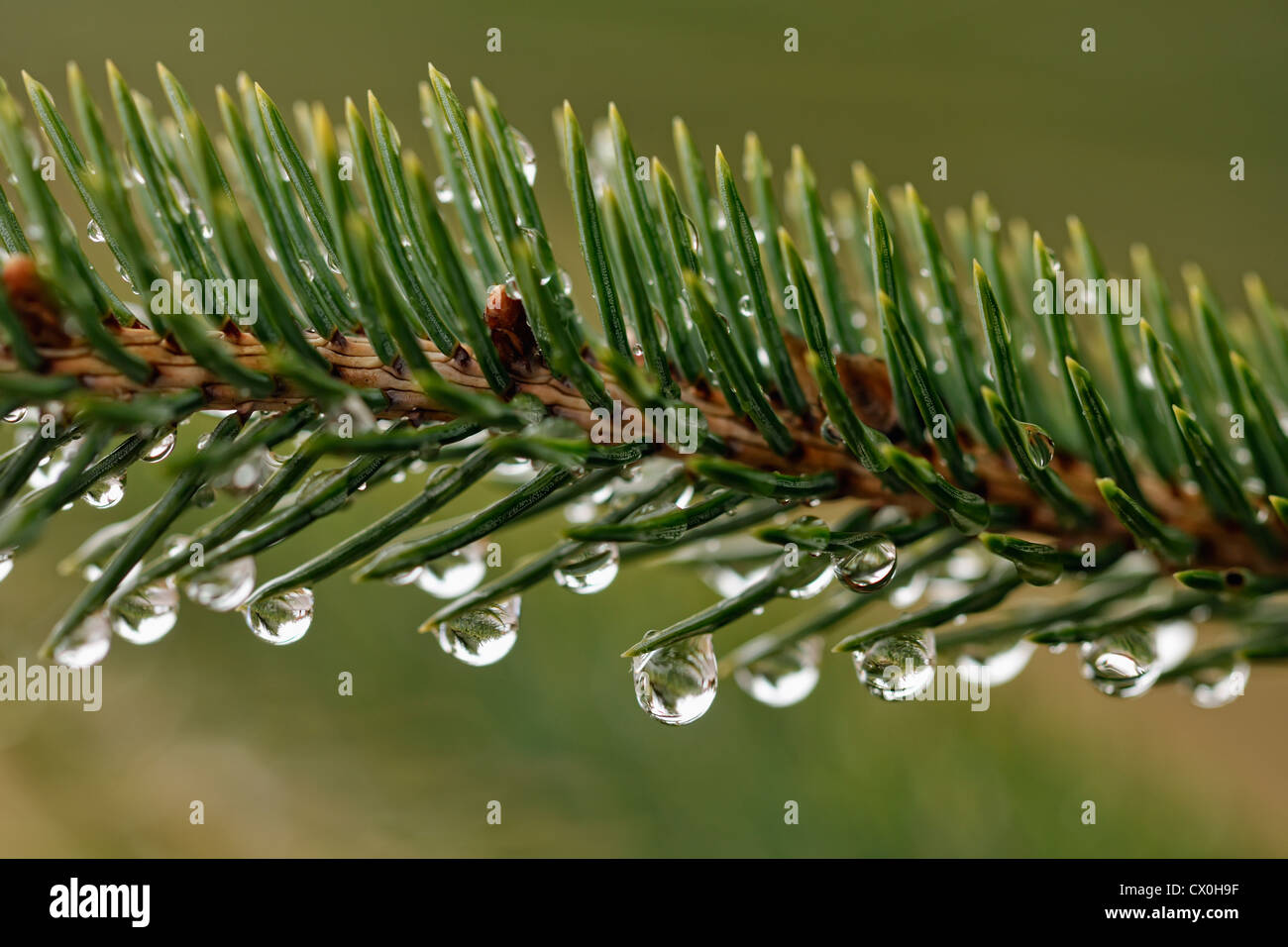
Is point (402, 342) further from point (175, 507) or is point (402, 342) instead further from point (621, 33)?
point (621, 33)

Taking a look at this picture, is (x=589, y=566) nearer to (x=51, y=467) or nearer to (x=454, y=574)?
(x=454, y=574)

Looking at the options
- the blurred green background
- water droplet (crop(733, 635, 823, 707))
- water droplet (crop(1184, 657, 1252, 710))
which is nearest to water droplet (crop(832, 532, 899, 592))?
water droplet (crop(733, 635, 823, 707))

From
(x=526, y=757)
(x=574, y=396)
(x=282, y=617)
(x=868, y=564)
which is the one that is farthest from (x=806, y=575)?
(x=526, y=757)

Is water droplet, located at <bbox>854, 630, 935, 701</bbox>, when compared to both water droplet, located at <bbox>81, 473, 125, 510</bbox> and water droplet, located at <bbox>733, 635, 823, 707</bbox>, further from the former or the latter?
water droplet, located at <bbox>81, 473, 125, 510</bbox>

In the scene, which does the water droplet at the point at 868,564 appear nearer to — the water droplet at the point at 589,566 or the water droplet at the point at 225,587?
the water droplet at the point at 589,566

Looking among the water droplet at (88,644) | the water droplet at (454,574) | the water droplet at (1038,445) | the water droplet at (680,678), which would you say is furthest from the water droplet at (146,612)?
the water droplet at (1038,445)

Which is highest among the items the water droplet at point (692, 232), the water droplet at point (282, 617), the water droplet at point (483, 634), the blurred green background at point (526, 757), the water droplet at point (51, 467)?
the water droplet at point (692, 232)

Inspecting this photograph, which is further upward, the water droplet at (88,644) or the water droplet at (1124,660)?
the water droplet at (88,644)
